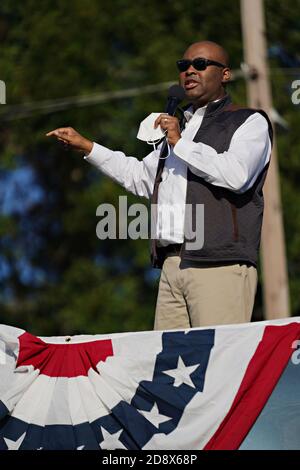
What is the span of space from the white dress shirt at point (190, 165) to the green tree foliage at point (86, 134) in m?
13.6

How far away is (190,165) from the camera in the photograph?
557 centimetres

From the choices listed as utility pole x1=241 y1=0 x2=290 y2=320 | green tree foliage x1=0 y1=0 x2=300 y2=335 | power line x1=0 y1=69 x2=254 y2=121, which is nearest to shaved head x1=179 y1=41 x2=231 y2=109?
utility pole x1=241 y1=0 x2=290 y2=320

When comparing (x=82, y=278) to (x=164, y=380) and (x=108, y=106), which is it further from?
(x=164, y=380)

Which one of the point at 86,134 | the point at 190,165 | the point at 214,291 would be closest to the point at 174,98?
the point at 190,165

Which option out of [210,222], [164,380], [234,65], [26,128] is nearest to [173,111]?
[210,222]

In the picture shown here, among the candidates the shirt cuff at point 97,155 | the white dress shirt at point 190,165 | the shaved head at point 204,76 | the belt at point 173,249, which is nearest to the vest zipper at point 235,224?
the white dress shirt at point 190,165

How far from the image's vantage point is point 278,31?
21125 millimetres

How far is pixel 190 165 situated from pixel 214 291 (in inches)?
23.4

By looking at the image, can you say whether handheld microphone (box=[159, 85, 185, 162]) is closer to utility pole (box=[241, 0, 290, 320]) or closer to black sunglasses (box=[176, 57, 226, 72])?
black sunglasses (box=[176, 57, 226, 72])

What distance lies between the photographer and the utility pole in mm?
14391

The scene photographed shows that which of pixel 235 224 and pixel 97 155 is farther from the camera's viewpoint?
pixel 97 155

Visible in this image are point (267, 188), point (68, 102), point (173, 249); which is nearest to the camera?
point (173, 249)

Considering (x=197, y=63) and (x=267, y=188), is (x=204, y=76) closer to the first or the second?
(x=197, y=63)

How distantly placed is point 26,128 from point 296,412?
56.0ft
